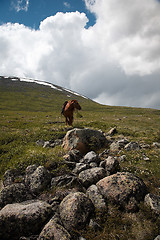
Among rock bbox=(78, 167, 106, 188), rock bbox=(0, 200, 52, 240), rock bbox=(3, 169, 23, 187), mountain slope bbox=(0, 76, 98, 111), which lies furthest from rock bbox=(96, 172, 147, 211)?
mountain slope bbox=(0, 76, 98, 111)

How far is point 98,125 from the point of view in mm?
22547

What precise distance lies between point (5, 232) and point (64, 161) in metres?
4.25

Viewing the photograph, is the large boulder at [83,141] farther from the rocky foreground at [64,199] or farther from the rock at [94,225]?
the rock at [94,225]

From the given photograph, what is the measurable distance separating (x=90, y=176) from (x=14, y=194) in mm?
3738

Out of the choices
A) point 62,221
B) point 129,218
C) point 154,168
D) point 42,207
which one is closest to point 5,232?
point 42,207

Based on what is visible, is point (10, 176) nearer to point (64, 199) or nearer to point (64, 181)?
point (64, 181)

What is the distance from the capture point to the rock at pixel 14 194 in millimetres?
5941

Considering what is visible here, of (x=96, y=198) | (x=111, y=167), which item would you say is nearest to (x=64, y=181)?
(x=96, y=198)

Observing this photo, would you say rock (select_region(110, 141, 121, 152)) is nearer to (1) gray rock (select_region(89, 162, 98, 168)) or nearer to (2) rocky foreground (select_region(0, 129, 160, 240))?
(2) rocky foreground (select_region(0, 129, 160, 240))

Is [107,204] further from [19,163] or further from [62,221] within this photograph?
[19,163]

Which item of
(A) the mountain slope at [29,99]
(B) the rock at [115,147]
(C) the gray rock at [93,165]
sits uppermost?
(A) the mountain slope at [29,99]

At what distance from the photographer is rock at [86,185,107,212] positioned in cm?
539

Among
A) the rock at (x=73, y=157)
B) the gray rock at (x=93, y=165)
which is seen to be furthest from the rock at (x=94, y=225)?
the rock at (x=73, y=157)

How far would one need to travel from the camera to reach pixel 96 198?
5.73 m
